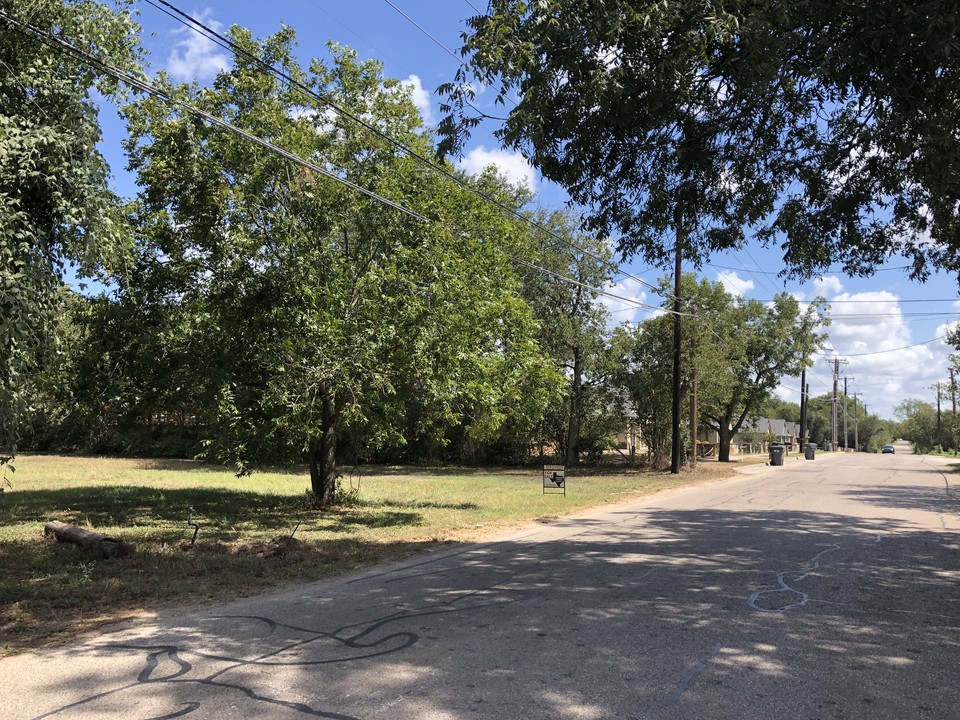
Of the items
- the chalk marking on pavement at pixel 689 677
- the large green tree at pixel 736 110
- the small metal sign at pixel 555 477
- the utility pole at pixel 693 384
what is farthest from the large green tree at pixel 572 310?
the chalk marking on pavement at pixel 689 677

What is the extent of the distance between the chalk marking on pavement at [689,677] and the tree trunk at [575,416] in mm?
27488

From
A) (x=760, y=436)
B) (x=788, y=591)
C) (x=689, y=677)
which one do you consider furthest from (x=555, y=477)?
(x=760, y=436)

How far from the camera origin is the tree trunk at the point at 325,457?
14867 mm

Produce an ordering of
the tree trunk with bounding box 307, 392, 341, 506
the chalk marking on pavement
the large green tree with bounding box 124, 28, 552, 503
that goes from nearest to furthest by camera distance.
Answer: the chalk marking on pavement
the large green tree with bounding box 124, 28, 552, 503
the tree trunk with bounding box 307, 392, 341, 506

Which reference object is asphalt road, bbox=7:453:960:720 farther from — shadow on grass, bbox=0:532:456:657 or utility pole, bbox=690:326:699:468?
utility pole, bbox=690:326:699:468

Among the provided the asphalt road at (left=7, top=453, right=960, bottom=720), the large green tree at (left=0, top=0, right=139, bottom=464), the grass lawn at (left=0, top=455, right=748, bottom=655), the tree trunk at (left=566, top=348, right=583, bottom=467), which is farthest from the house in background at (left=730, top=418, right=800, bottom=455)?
the large green tree at (left=0, top=0, right=139, bottom=464)

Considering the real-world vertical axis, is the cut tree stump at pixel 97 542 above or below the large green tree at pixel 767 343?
below

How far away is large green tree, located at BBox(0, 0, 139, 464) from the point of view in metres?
6.23

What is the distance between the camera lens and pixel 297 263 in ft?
39.2

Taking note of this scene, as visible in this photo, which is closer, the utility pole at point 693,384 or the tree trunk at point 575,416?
the utility pole at point 693,384

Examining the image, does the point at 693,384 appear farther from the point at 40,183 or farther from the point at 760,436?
the point at 760,436

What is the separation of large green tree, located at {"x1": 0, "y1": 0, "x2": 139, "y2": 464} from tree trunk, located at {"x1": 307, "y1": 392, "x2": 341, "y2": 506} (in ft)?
24.0

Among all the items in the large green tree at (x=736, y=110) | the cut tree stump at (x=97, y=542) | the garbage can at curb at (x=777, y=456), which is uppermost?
the large green tree at (x=736, y=110)

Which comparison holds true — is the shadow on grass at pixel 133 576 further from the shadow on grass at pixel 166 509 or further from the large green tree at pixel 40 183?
the shadow on grass at pixel 166 509
